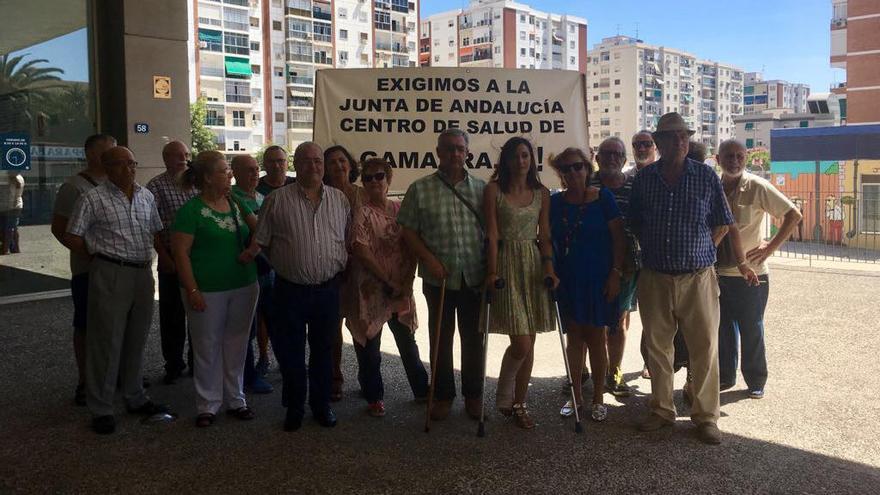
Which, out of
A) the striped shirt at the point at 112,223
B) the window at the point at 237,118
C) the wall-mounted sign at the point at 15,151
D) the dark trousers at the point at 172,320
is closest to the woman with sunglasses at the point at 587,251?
the striped shirt at the point at 112,223

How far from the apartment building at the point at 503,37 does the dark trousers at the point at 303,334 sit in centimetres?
11951

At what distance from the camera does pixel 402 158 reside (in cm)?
659

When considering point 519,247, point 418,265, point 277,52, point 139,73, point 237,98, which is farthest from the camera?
point 277,52

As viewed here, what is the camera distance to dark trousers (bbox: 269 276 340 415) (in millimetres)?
5008

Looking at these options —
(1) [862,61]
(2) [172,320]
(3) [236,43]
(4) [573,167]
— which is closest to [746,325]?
(4) [573,167]

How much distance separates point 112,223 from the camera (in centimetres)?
495

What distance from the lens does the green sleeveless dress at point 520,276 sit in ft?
16.4

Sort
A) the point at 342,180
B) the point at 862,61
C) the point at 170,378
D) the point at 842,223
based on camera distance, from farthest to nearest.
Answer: the point at 862,61
the point at 842,223
the point at 170,378
the point at 342,180

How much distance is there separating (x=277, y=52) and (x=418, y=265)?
84.9m

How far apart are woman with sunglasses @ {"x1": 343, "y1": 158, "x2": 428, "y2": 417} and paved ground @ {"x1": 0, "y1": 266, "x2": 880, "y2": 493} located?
0.40 m

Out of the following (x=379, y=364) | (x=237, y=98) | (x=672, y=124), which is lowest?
(x=379, y=364)

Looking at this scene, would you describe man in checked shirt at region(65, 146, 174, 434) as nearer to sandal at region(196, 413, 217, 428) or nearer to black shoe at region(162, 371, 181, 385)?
sandal at region(196, 413, 217, 428)

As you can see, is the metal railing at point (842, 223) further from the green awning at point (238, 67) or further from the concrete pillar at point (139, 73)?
the green awning at point (238, 67)

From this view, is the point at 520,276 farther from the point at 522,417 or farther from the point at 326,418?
the point at 326,418
